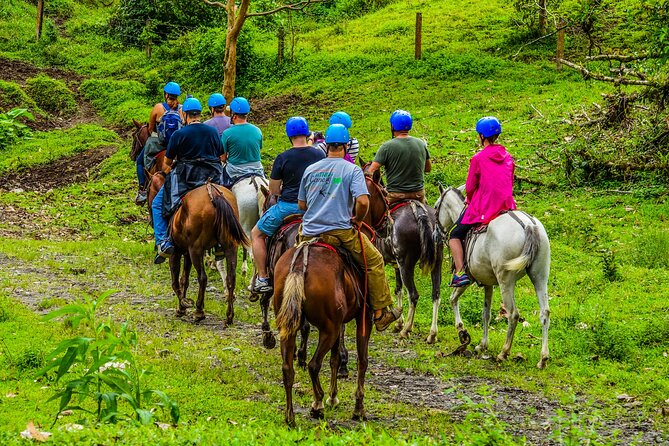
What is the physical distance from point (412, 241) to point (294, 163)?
2487mm

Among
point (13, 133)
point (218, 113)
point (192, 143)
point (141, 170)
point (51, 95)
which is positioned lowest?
point (13, 133)

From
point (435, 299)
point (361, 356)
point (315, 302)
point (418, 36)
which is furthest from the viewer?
point (418, 36)

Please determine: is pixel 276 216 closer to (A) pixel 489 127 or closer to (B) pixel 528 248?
(A) pixel 489 127

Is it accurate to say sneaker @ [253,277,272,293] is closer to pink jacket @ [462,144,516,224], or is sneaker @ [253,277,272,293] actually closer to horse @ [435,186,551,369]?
horse @ [435,186,551,369]

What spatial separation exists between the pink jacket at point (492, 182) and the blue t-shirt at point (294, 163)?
2091mm

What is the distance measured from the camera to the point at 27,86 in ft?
104

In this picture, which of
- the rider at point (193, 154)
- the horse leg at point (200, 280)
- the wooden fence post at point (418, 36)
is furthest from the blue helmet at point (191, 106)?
the wooden fence post at point (418, 36)

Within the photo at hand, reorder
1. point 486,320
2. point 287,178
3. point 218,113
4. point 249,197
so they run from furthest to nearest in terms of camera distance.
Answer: point 218,113 → point 249,197 → point 486,320 → point 287,178

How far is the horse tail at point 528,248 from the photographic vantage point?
31.7ft

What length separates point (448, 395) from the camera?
356 inches

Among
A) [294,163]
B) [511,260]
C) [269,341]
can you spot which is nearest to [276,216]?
[294,163]

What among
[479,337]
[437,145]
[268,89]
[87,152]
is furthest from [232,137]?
[268,89]

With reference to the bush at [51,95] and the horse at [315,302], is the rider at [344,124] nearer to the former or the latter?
the horse at [315,302]

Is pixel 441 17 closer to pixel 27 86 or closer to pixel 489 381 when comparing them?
pixel 27 86
